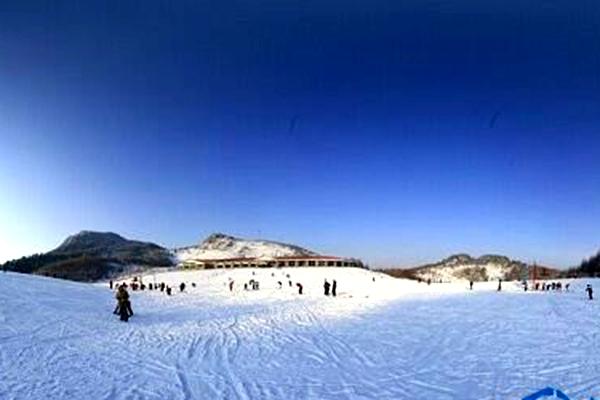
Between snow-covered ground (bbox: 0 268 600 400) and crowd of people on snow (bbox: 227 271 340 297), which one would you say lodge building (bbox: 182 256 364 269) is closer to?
crowd of people on snow (bbox: 227 271 340 297)

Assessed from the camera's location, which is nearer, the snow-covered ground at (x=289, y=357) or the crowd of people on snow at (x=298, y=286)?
the snow-covered ground at (x=289, y=357)

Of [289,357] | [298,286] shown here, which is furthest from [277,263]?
[289,357]

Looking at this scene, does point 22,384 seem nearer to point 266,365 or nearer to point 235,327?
point 266,365

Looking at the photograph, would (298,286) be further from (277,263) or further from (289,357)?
(277,263)

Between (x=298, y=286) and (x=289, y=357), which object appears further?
(x=298, y=286)

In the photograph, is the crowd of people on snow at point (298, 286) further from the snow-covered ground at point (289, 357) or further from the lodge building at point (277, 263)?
the lodge building at point (277, 263)

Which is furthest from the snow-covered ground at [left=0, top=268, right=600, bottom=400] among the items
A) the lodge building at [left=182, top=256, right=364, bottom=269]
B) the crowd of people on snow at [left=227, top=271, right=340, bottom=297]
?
the lodge building at [left=182, top=256, right=364, bottom=269]

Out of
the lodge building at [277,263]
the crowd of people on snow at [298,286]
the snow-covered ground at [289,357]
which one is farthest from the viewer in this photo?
the lodge building at [277,263]

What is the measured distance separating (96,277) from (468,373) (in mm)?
142941

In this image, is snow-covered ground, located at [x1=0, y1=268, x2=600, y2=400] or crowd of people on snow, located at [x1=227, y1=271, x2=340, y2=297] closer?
snow-covered ground, located at [x1=0, y1=268, x2=600, y2=400]

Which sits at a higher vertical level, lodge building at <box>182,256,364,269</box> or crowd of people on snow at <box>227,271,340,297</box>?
lodge building at <box>182,256,364,269</box>

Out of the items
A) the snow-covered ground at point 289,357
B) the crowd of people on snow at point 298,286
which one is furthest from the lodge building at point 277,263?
the snow-covered ground at point 289,357

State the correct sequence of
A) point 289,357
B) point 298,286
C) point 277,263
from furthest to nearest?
1. point 277,263
2. point 298,286
3. point 289,357

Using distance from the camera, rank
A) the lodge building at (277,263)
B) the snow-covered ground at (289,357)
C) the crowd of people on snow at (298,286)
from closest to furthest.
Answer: the snow-covered ground at (289,357) < the crowd of people on snow at (298,286) < the lodge building at (277,263)
